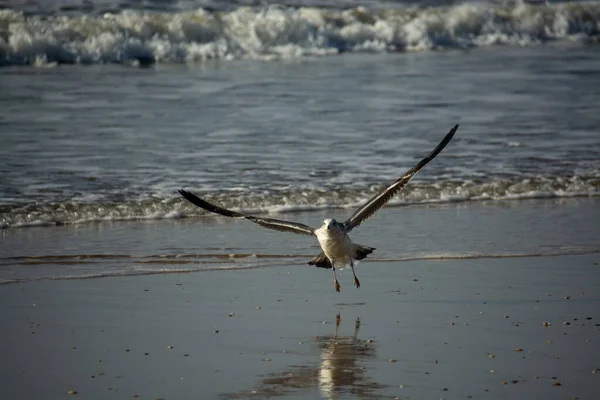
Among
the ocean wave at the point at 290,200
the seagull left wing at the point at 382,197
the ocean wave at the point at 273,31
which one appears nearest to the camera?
the seagull left wing at the point at 382,197

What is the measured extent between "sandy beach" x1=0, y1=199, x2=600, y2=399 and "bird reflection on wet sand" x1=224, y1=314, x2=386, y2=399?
0.01 metres

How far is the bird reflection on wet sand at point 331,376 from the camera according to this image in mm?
6484

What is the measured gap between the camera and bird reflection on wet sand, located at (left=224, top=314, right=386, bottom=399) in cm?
648

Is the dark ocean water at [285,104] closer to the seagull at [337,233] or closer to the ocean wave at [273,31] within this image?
the ocean wave at [273,31]

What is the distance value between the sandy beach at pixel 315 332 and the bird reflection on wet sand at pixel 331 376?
1 centimetres

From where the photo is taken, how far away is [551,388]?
6445mm

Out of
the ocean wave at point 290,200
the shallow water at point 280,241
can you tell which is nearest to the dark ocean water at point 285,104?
the ocean wave at point 290,200

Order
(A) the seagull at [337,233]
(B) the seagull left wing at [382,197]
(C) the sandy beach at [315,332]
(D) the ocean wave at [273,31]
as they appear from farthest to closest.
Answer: (D) the ocean wave at [273,31]
(B) the seagull left wing at [382,197]
(A) the seagull at [337,233]
(C) the sandy beach at [315,332]

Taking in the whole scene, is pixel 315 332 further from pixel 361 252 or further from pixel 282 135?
pixel 282 135

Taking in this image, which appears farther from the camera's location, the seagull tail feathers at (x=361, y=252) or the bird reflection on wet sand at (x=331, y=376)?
the seagull tail feathers at (x=361, y=252)

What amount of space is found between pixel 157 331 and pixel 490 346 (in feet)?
7.40

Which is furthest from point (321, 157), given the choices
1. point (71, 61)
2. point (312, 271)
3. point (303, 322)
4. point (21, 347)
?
point (71, 61)

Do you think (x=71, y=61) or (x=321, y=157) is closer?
(x=321, y=157)

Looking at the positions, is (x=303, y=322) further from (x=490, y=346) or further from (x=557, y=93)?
(x=557, y=93)
